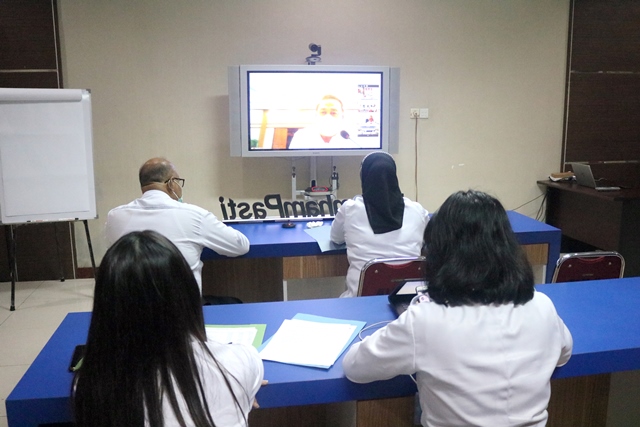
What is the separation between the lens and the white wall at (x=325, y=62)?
14.3ft

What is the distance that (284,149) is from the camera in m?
4.41

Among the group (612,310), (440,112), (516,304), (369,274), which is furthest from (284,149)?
(516,304)

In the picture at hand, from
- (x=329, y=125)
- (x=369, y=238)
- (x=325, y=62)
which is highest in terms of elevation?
(x=325, y=62)

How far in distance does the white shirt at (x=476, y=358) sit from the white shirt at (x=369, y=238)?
4.33 feet

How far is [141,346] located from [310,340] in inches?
25.3

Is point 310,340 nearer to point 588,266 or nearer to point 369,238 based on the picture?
point 369,238

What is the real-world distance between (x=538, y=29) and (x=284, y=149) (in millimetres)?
2463

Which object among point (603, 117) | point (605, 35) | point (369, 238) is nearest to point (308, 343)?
point (369, 238)

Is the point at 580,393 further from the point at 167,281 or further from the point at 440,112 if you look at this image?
the point at 440,112

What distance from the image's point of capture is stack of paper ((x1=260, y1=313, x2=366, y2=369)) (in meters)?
1.46

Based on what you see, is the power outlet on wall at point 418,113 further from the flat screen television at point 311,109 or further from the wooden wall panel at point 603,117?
the wooden wall panel at point 603,117

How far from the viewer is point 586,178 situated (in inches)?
175

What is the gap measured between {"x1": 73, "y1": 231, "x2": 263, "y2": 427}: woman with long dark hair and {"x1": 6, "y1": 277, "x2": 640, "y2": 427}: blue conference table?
1.04ft

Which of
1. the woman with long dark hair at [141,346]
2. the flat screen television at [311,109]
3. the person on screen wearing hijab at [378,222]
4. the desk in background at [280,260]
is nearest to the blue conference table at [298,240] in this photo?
the desk in background at [280,260]
